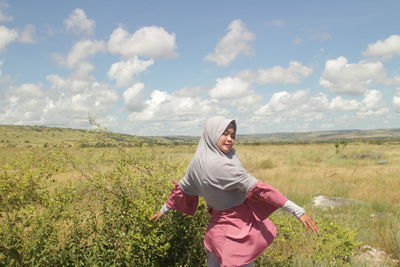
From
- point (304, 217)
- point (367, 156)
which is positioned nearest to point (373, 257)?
point (304, 217)

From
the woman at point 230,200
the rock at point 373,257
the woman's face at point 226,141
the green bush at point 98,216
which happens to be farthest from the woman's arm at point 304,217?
the rock at point 373,257

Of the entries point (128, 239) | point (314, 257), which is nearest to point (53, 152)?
point (128, 239)

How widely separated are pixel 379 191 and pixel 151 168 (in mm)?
9349

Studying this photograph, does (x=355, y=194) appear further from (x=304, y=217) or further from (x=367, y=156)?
(x=367, y=156)

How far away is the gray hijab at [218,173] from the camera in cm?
276

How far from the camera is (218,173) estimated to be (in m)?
2.78

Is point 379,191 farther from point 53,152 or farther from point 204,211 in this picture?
point 53,152

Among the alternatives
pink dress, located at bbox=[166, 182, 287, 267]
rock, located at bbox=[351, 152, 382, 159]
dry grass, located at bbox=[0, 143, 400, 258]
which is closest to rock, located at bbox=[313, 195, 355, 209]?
dry grass, located at bbox=[0, 143, 400, 258]

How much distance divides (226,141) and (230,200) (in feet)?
1.78

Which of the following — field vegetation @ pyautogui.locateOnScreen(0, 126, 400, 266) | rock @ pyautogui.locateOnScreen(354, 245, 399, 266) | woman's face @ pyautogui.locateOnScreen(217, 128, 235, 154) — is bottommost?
rock @ pyautogui.locateOnScreen(354, 245, 399, 266)

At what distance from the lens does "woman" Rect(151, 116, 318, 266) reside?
2758 millimetres

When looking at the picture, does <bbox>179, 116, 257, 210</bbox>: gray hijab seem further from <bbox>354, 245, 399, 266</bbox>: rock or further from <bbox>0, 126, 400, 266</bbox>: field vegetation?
<bbox>354, 245, 399, 266</bbox>: rock

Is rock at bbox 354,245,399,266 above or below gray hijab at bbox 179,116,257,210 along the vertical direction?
below

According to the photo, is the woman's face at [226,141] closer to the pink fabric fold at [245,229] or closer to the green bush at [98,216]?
the pink fabric fold at [245,229]
